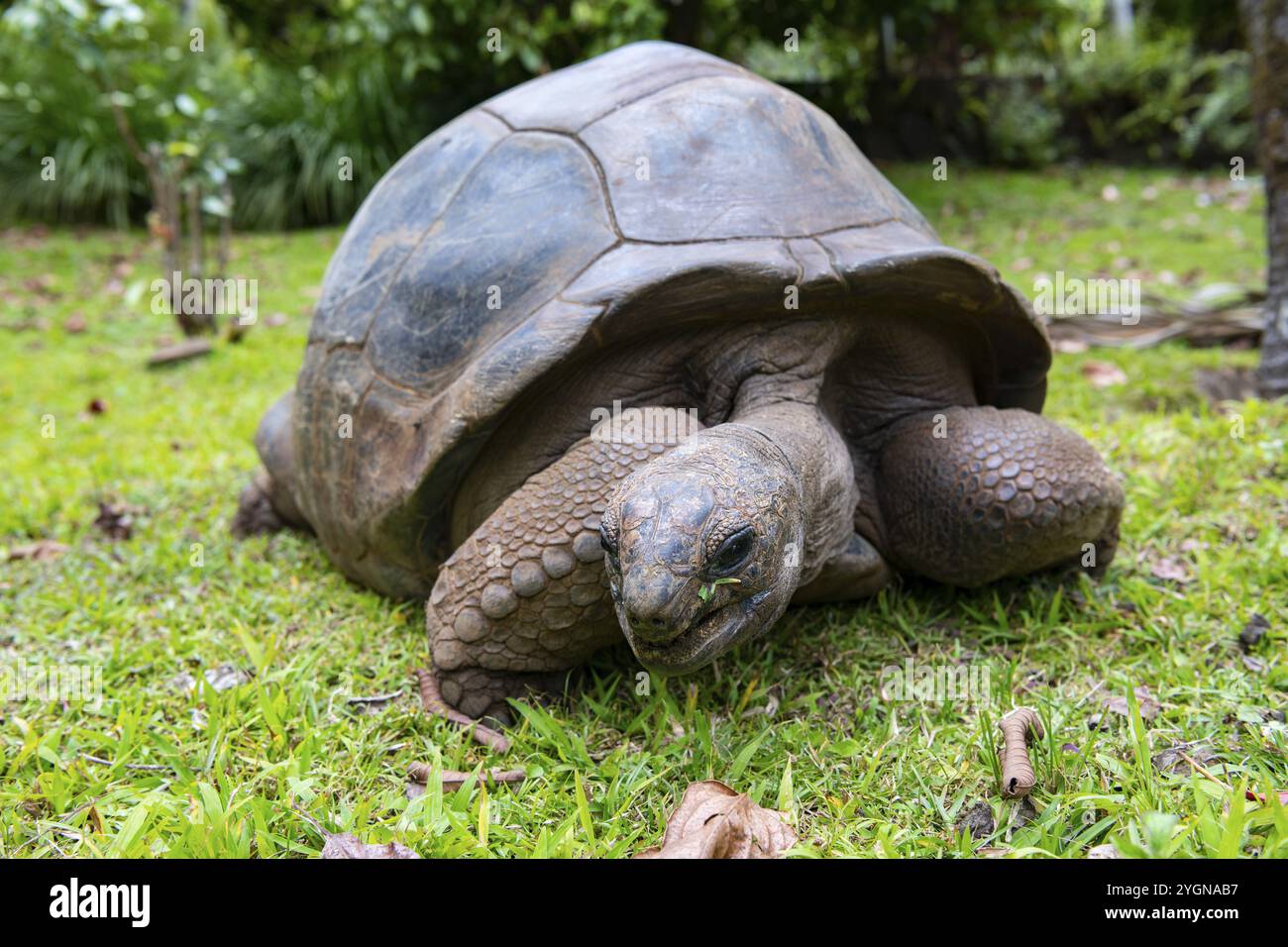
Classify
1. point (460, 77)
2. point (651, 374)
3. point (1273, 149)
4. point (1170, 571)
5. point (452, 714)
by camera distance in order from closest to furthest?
point (452, 714) → point (651, 374) → point (1170, 571) → point (1273, 149) → point (460, 77)

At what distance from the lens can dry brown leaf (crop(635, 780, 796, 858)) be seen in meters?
1.88

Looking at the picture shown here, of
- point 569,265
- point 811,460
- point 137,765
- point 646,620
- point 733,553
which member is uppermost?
point 569,265

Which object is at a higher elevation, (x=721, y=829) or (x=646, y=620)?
(x=646, y=620)

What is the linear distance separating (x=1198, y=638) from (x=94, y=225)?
34.8 ft

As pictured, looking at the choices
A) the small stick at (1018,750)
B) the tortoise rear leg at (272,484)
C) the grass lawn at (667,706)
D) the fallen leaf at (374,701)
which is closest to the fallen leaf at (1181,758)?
the grass lawn at (667,706)

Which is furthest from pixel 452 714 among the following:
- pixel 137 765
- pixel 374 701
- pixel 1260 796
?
pixel 1260 796

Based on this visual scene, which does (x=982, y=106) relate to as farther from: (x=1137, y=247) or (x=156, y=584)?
(x=156, y=584)

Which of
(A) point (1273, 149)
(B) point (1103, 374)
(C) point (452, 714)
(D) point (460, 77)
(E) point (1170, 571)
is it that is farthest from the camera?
(D) point (460, 77)

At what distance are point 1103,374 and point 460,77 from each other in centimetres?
651

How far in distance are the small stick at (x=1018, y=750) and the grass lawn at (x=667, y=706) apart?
0.10ft

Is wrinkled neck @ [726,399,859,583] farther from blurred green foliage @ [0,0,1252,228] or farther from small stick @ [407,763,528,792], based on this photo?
blurred green foliage @ [0,0,1252,228]

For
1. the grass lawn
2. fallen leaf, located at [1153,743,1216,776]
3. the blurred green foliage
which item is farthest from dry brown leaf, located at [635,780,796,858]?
the blurred green foliage

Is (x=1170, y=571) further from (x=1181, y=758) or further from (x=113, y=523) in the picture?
(x=113, y=523)

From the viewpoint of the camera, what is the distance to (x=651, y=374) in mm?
2592
